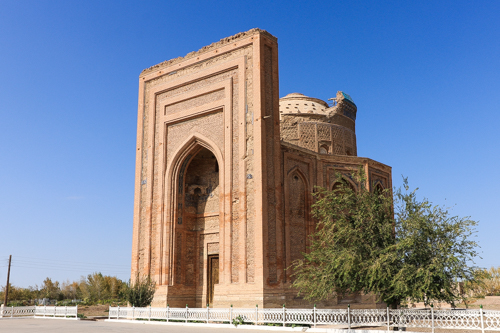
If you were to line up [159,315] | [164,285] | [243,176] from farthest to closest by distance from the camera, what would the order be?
[164,285], [243,176], [159,315]

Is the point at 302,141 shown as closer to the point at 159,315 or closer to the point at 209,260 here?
the point at 209,260

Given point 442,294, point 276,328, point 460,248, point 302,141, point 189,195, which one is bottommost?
point 276,328

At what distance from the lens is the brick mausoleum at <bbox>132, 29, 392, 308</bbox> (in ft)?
54.6

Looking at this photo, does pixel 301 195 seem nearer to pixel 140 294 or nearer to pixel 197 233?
pixel 197 233

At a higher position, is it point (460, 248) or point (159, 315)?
point (460, 248)

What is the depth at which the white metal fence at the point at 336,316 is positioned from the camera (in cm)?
1023

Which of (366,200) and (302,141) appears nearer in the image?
(366,200)

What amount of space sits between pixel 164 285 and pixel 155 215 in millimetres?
2959

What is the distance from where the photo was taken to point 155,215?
19.8 m

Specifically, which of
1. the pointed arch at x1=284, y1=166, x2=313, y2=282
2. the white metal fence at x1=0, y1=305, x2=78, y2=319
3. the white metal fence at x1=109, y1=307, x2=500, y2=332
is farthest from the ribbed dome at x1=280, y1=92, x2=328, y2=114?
the white metal fence at x1=0, y1=305, x2=78, y2=319

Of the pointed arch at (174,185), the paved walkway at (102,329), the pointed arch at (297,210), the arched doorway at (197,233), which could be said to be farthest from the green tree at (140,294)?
the pointed arch at (297,210)

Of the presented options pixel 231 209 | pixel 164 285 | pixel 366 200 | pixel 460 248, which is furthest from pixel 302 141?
pixel 460 248

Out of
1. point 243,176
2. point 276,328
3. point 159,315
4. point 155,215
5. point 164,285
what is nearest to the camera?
point 276,328

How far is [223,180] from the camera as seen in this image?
17891 millimetres
